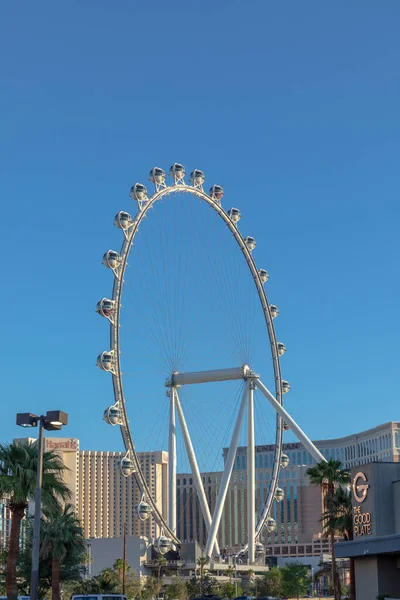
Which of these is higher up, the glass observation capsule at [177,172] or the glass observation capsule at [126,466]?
the glass observation capsule at [177,172]

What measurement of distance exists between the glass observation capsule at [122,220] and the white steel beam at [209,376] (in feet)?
49.2

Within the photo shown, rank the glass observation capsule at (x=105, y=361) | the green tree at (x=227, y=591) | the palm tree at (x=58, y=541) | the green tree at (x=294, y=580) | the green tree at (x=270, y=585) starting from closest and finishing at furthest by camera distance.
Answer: the palm tree at (x=58, y=541) → the glass observation capsule at (x=105, y=361) → the green tree at (x=227, y=591) → the green tree at (x=270, y=585) → the green tree at (x=294, y=580)

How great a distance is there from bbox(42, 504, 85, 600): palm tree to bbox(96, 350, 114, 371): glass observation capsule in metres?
20.9

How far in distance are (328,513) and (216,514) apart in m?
38.6

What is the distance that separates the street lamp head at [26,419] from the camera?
28.9 meters

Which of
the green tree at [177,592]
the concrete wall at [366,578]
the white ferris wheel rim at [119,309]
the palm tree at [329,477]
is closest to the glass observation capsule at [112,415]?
the white ferris wheel rim at [119,309]

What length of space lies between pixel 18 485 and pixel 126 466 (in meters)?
48.0

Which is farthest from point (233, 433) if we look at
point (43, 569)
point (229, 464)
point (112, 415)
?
point (43, 569)

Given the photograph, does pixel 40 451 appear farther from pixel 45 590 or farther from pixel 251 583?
pixel 251 583

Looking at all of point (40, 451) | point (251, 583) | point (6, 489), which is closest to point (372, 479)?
point (6, 489)

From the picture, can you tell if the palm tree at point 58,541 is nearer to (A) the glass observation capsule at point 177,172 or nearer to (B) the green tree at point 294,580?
(A) the glass observation capsule at point 177,172

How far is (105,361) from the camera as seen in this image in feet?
266

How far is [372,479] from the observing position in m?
44.2

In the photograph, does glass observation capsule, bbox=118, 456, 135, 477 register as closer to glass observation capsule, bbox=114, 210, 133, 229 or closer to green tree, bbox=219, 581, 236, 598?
glass observation capsule, bbox=114, 210, 133, 229
